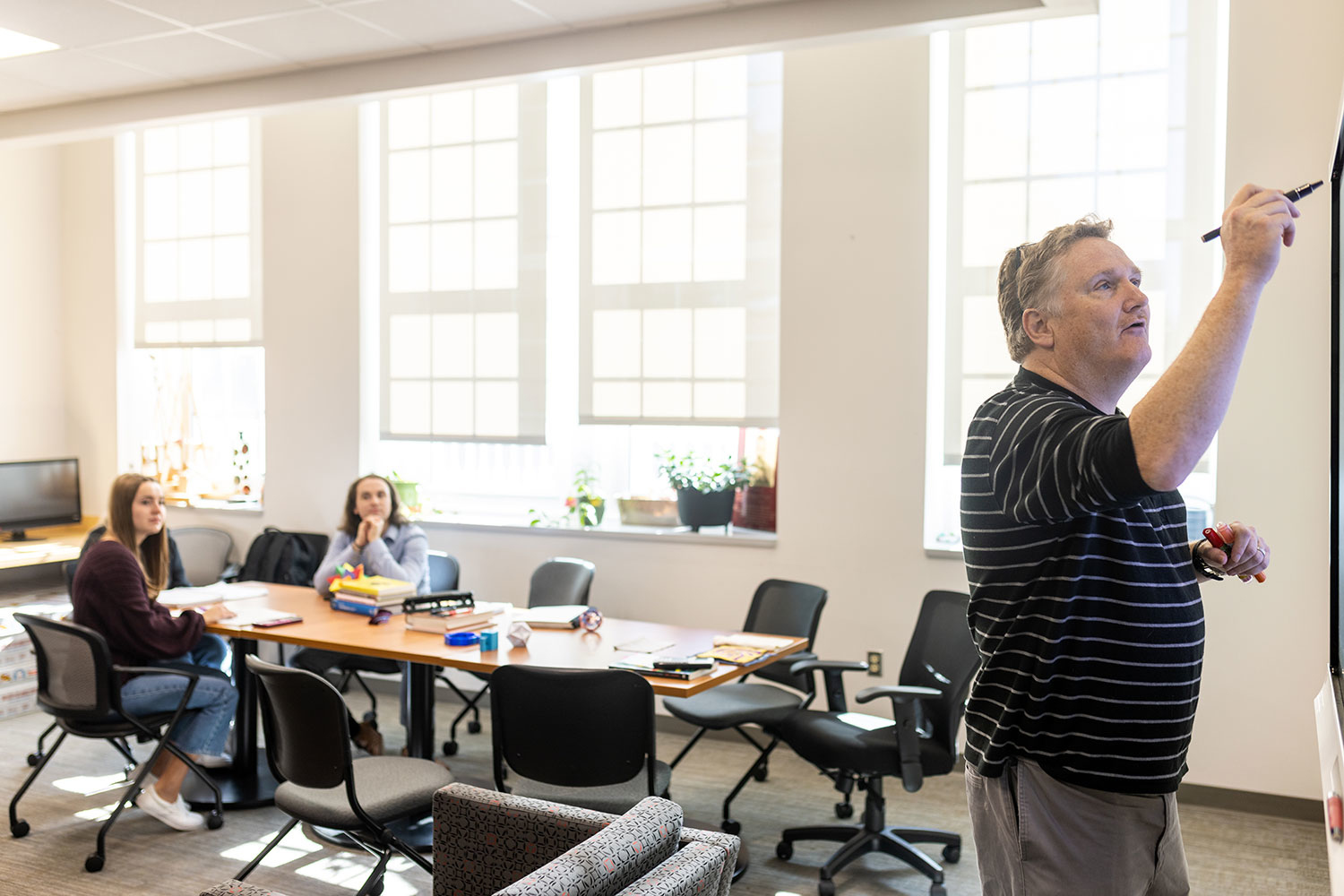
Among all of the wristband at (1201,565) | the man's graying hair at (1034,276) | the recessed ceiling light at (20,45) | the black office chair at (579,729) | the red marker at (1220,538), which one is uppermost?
the recessed ceiling light at (20,45)

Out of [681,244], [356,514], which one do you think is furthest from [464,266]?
[356,514]

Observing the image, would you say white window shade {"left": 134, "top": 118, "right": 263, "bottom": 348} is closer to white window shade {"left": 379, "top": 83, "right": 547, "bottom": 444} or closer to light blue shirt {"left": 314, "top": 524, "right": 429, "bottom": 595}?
Answer: white window shade {"left": 379, "top": 83, "right": 547, "bottom": 444}

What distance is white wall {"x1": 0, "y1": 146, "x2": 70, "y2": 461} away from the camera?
24.2ft

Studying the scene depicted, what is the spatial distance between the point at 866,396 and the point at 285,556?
11.7 ft

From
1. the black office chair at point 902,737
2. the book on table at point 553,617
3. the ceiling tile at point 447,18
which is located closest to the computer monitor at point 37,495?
the book on table at point 553,617

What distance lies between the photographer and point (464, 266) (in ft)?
21.0

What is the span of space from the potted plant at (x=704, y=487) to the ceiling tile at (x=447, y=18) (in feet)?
7.70

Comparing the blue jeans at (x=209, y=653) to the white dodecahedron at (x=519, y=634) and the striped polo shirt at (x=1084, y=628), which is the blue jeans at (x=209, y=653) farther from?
the striped polo shirt at (x=1084, y=628)

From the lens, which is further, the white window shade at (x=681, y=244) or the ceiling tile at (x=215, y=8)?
the white window shade at (x=681, y=244)

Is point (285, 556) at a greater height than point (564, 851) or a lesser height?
greater

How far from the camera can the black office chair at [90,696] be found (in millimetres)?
4062

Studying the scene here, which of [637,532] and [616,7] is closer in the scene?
[616,7]

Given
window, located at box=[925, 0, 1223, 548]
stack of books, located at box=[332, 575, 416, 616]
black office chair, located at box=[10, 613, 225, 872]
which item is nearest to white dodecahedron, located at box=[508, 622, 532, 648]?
stack of books, located at box=[332, 575, 416, 616]

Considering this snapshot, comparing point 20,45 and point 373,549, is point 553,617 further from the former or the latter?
point 20,45
